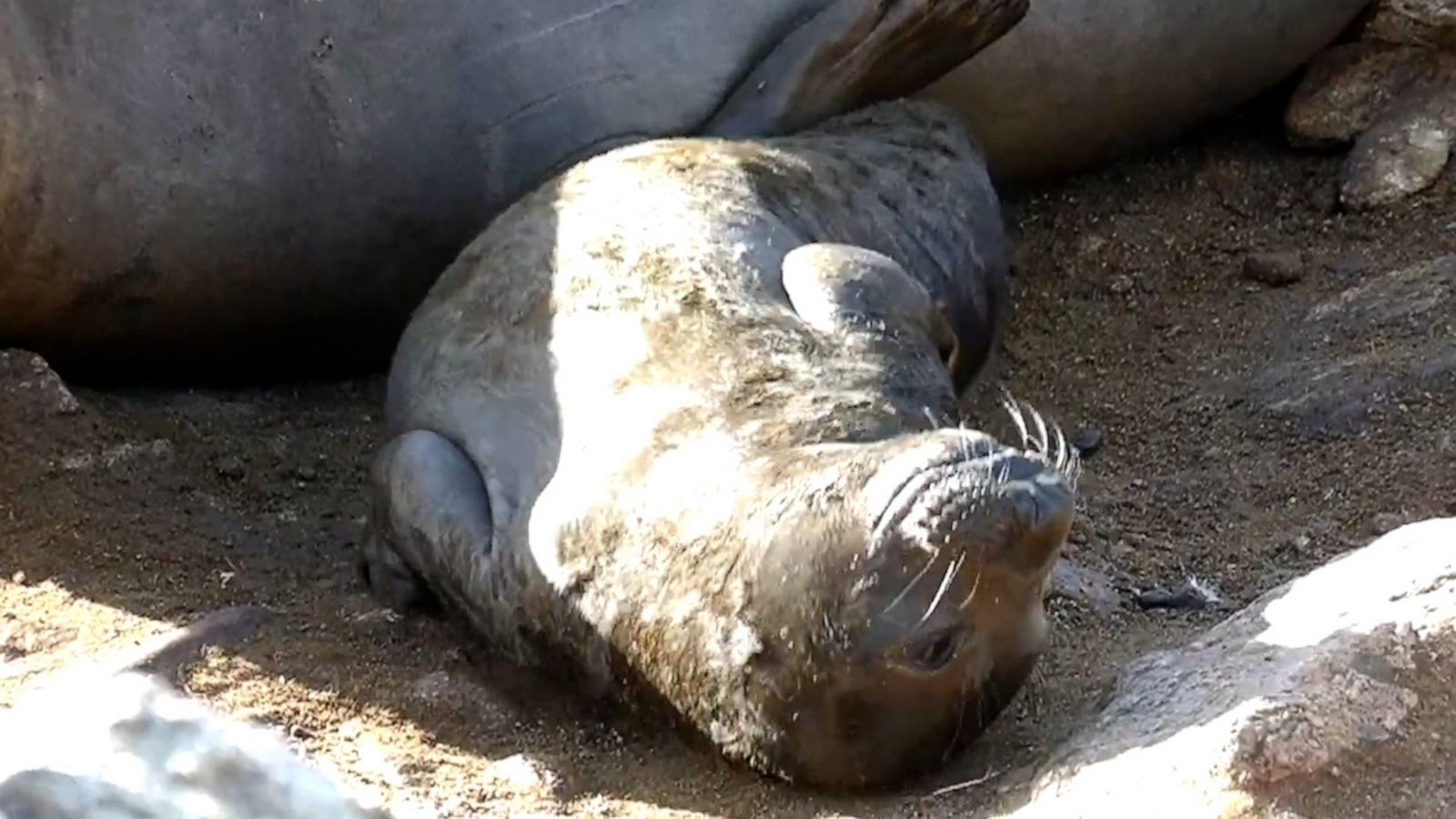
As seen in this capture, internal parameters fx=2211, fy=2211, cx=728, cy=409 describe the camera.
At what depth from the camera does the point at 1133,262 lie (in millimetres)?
5258

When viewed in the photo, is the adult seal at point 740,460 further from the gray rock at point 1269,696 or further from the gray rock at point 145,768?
the gray rock at point 145,768

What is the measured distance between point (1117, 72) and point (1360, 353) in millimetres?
1060

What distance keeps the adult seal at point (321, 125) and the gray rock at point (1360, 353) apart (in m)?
0.94

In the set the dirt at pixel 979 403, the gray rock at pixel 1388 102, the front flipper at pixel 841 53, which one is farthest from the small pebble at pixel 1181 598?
the gray rock at pixel 1388 102

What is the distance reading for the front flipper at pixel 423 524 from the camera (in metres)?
3.61

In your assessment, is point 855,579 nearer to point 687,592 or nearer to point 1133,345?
point 687,592

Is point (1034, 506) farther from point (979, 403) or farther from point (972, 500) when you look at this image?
point (979, 403)

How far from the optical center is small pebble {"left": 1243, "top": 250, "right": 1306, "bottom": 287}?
5.04 metres

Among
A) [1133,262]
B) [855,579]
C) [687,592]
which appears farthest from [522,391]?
[1133,262]

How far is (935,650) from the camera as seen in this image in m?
2.89

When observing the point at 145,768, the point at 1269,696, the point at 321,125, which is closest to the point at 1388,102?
the point at 321,125

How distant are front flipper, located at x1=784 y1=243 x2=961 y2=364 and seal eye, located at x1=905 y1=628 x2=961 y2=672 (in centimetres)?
87

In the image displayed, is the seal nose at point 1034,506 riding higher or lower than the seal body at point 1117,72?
higher

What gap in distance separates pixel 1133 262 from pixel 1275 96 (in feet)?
2.48
